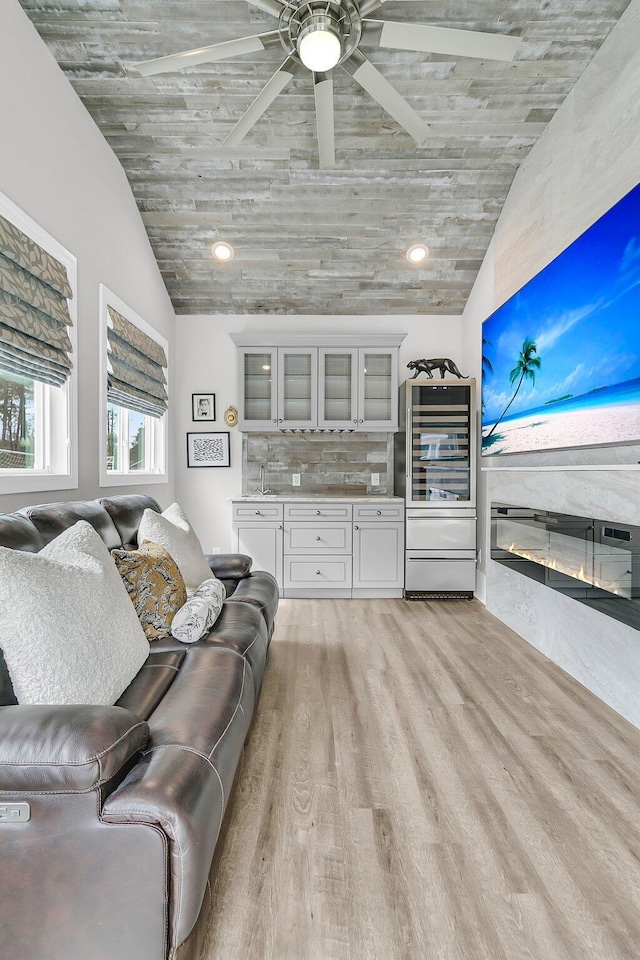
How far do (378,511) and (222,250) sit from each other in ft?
8.16

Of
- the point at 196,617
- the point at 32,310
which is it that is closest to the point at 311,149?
the point at 32,310

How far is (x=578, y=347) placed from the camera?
2574 millimetres

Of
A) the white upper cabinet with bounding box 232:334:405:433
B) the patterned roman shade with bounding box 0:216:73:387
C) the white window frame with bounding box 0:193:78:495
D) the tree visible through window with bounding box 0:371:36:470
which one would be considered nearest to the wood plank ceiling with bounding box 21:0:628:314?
the white upper cabinet with bounding box 232:334:405:433

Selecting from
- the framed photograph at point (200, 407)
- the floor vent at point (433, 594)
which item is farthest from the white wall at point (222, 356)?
the floor vent at point (433, 594)

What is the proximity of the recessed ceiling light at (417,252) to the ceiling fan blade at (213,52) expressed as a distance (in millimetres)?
2244

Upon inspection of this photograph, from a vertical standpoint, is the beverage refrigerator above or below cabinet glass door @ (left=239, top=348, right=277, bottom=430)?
below

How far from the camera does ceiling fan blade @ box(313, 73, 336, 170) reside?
88.0 inches

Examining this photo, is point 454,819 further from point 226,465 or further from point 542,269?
point 226,465

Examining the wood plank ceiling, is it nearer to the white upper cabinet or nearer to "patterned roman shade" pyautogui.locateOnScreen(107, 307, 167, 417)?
the white upper cabinet

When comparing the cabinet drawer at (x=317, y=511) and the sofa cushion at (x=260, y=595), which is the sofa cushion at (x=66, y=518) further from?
the cabinet drawer at (x=317, y=511)

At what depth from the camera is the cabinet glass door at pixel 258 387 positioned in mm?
4578

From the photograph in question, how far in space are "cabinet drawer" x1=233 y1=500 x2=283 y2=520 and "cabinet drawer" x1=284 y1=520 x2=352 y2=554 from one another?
0.47ft

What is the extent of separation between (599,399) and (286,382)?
2.75m

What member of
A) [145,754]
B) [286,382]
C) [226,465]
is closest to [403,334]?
[286,382]
